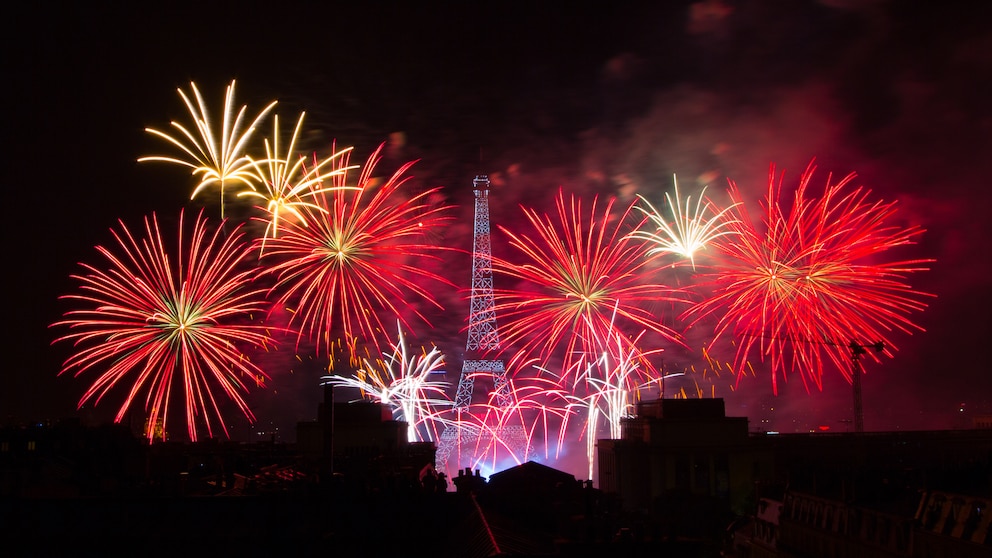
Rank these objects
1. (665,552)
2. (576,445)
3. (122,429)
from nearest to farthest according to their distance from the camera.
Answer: (665,552) → (122,429) → (576,445)

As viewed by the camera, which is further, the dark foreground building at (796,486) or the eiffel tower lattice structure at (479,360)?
the eiffel tower lattice structure at (479,360)

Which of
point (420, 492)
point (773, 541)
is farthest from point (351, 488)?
point (773, 541)

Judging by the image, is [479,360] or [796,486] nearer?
[796,486]

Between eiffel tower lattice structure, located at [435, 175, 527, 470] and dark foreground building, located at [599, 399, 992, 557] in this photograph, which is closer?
dark foreground building, located at [599, 399, 992, 557]

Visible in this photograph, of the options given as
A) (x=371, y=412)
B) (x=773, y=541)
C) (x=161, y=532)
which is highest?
(x=371, y=412)

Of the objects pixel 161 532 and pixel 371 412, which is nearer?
pixel 161 532

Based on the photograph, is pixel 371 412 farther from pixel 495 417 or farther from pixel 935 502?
pixel 935 502

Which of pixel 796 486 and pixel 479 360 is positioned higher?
pixel 479 360

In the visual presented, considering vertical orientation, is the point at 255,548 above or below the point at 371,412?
below
